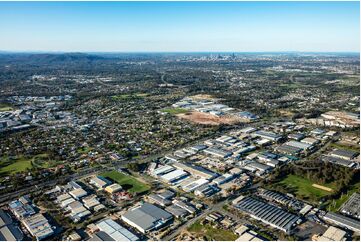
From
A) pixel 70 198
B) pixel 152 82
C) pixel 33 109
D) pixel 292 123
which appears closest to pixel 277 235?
pixel 70 198

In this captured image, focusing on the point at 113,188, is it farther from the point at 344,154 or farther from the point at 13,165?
the point at 344,154

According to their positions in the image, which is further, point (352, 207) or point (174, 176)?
point (174, 176)

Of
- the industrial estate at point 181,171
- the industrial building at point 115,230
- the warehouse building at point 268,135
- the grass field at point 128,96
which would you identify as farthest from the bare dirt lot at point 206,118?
the industrial building at point 115,230

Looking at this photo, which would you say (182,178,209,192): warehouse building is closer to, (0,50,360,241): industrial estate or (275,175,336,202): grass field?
(0,50,360,241): industrial estate

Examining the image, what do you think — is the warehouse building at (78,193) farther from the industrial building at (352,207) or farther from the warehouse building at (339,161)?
the warehouse building at (339,161)

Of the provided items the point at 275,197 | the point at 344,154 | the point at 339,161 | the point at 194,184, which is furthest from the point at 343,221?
the point at 344,154
